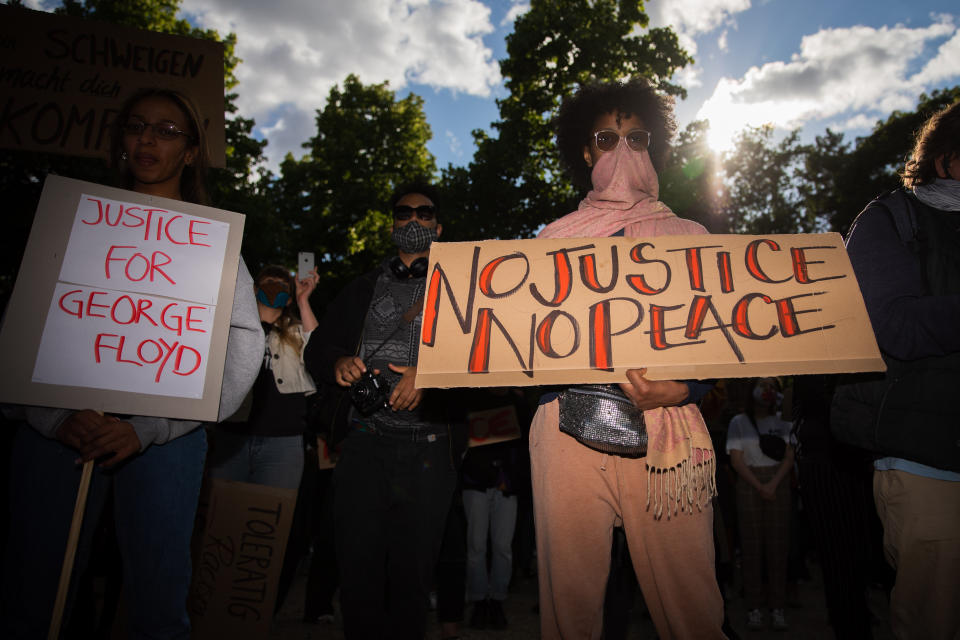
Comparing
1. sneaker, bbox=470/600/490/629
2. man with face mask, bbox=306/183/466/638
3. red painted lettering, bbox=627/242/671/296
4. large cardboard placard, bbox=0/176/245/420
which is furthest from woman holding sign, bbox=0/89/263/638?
sneaker, bbox=470/600/490/629

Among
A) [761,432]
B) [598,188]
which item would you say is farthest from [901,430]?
[761,432]

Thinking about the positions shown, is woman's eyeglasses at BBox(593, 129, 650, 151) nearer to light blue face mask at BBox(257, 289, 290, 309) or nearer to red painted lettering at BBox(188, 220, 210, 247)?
red painted lettering at BBox(188, 220, 210, 247)

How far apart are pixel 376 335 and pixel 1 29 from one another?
9.18 feet

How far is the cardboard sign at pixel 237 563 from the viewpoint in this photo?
10.4ft

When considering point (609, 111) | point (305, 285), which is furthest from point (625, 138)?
point (305, 285)

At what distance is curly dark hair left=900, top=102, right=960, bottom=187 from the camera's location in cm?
207

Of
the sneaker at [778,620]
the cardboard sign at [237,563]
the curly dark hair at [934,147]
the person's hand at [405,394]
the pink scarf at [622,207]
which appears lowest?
the sneaker at [778,620]

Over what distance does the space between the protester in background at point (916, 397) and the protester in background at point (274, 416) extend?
298cm

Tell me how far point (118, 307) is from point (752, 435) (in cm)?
546

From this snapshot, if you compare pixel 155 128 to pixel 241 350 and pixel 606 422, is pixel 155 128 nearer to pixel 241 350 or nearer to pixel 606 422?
pixel 241 350

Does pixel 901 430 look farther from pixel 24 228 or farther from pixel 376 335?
pixel 24 228

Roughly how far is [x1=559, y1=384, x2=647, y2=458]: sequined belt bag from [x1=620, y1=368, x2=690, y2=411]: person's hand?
52mm

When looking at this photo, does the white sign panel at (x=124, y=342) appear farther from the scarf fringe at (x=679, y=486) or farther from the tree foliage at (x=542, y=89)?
the tree foliage at (x=542, y=89)

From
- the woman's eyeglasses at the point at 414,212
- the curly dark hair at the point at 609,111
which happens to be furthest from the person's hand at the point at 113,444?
the curly dark hair at the point at 609,111
